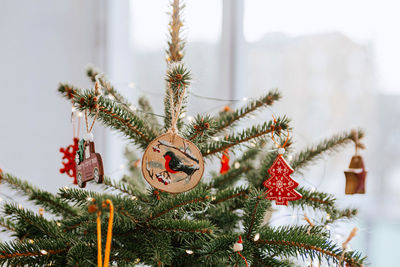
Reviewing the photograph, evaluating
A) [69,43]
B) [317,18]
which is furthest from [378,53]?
[69,43]

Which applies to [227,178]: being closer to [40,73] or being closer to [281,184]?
[281,184]

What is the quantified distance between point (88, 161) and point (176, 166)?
0.44 ft

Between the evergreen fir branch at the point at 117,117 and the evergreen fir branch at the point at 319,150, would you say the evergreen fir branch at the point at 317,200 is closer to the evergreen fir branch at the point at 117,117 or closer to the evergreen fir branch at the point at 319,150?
the evergreen fir branch at the point at 319,150

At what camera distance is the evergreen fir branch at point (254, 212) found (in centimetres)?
54

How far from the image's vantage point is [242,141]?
60 cm

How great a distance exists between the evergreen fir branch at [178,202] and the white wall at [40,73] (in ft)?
2.67

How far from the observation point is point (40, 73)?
1.31m

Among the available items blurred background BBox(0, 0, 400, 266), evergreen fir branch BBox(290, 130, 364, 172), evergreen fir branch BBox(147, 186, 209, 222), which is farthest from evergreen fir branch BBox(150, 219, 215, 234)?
blurred background BBox(0, 0, 400, 266)

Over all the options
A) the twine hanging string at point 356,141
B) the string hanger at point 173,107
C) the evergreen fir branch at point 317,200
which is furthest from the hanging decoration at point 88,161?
the twine hanging string at point 356,141

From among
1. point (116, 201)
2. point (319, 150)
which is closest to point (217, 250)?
point (116, 201)

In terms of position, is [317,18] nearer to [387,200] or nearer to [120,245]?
[387,200]

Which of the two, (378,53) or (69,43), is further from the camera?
(69,43)

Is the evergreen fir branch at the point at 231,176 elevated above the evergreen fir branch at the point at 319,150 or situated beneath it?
situated beneath

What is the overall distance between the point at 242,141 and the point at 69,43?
105 centimetres
